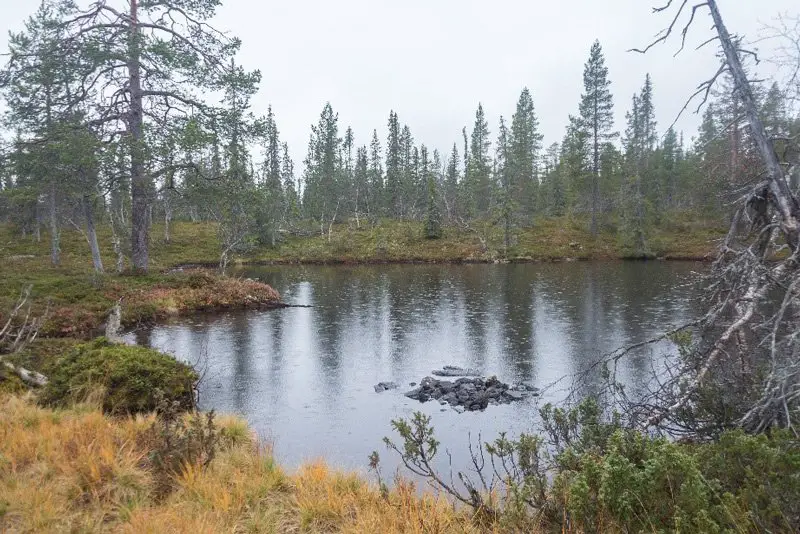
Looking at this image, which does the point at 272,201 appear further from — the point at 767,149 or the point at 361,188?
the point at 767,149

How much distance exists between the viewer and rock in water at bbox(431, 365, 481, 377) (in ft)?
43.2

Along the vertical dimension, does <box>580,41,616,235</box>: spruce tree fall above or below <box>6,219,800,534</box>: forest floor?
above

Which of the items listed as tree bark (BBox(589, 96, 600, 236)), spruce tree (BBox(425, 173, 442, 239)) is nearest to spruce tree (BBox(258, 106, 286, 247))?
spruce tree (BBox(425, 173, 442, 239))

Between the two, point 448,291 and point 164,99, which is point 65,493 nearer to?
point 164,99

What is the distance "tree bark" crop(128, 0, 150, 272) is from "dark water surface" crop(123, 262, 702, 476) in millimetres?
6037

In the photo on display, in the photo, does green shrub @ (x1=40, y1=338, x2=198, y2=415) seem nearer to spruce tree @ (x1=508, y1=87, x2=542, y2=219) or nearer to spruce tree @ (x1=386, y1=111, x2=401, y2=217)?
spruce tree @ (x1=508, y1=87, x2=542, y2=219)

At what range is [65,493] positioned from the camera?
4.99 meters

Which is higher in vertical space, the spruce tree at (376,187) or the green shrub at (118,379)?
the spruce tree at (376,187)

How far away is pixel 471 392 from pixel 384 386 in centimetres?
220

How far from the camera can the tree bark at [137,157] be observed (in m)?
20.3

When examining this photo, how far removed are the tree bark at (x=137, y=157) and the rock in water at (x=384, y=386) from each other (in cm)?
1486

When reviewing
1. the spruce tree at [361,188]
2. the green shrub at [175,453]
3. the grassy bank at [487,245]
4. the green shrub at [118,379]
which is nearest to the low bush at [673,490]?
the green shrub at [175,453]

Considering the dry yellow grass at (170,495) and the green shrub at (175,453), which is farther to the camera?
the green shrub at (175,453)

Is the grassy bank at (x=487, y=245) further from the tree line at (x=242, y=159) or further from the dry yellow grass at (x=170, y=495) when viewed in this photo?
the dry yellow grass at (x=170, y=495)
